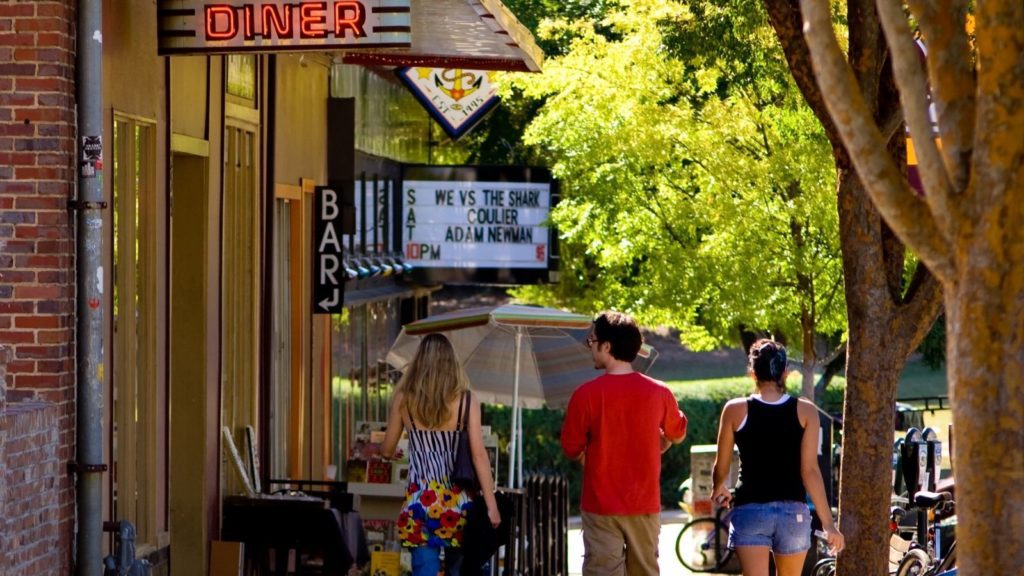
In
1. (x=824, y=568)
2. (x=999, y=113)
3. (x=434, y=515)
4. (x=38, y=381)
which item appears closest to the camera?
(x=999, y=113)

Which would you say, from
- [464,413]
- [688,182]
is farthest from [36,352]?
[688,182]

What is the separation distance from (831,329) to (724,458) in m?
9.07

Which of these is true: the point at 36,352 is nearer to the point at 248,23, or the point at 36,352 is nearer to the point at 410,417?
the point at 410,417

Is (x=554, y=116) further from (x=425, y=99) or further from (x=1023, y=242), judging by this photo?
(x=1023, y=242)

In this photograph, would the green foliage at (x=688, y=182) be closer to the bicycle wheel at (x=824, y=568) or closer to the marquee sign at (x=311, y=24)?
the bicycle wheel at (x=824, y=568)

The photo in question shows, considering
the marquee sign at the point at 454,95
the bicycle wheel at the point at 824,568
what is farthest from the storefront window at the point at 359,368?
the bicycle wheel at the point at 824,568

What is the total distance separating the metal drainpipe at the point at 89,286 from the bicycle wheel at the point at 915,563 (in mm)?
5093

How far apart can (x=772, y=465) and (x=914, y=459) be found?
4558mm

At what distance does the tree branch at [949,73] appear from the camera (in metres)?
4.48

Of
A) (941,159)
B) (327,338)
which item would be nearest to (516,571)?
(327,338)

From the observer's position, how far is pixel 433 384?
7902 mm

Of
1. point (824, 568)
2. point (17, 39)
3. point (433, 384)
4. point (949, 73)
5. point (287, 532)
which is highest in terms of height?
point (17, 39)

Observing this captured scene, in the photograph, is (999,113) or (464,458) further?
(464,458)

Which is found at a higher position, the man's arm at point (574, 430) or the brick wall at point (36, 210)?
the brick wall at point (36, 210)
